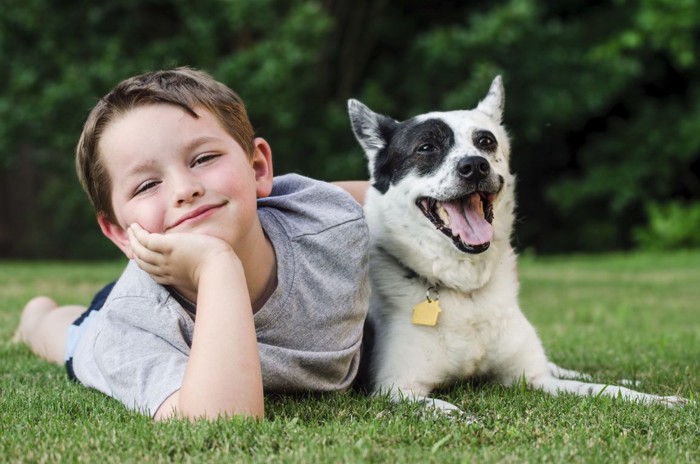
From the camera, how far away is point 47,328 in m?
4.04

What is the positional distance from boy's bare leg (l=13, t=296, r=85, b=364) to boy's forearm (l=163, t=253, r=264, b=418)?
5.24 ft

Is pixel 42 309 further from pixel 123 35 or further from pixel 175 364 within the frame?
pixel 123 35

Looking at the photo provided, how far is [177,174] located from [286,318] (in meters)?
0.57

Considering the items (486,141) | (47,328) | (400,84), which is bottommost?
(47,328)

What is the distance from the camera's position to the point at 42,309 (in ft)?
14.4

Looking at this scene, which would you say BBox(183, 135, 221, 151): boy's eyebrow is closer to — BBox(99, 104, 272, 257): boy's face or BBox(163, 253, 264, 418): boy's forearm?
BBox(99, 104, 272, 257): boy's face

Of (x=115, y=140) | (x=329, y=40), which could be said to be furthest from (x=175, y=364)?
(x=329, y=40)

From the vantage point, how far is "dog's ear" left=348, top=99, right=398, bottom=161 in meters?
3.52

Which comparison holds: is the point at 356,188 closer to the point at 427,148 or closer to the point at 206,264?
the point at 427,148

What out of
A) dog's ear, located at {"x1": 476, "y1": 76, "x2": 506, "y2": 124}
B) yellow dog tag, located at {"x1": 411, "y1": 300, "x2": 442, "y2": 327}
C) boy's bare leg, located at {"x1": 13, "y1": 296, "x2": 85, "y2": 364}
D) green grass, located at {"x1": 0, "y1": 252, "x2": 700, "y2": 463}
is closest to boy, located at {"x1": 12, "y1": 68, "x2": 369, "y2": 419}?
green grass, located at {"x1": 0, "y1": 252, "x2": 700, "y2": 463}

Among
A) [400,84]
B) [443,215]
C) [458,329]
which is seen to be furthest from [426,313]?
[400,84]

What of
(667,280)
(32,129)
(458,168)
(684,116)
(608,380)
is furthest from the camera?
(684,116)

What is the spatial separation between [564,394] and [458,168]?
88 centimetres

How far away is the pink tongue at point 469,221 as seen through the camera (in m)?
3.09
